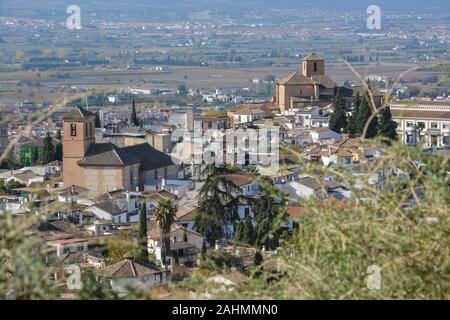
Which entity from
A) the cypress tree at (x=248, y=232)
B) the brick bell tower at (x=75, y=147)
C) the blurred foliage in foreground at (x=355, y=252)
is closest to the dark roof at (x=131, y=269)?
the cypress tree at (x=248, y=232)

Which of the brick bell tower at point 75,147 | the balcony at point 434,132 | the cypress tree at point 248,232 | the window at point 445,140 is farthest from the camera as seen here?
the window at point 445,140

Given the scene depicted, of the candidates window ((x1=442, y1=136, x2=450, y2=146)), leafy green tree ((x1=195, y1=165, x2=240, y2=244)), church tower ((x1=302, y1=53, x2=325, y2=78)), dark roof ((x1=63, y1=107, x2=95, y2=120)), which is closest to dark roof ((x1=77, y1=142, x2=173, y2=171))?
dark roof ((x1=63, y1=107, x2=95, y2=120))

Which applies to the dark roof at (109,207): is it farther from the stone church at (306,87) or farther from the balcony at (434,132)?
the stone church at (306,87)

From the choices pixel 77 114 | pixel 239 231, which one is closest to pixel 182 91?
pixel 77 114

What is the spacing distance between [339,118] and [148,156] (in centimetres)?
839

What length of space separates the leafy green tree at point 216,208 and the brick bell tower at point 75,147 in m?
4.15

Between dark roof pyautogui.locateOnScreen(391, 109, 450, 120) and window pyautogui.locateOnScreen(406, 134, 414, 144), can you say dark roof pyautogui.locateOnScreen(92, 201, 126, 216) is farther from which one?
dark roof pyautogui.locateOnScreen(391, 109, 450, 120)

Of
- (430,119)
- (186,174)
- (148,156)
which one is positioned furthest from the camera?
(430,119)

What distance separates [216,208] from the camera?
798 inches

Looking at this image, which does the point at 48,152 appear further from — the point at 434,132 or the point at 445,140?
the point at 445,140

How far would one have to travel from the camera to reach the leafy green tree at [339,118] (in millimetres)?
32406

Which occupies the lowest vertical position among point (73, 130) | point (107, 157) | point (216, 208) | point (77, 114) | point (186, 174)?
point (186, 174)
